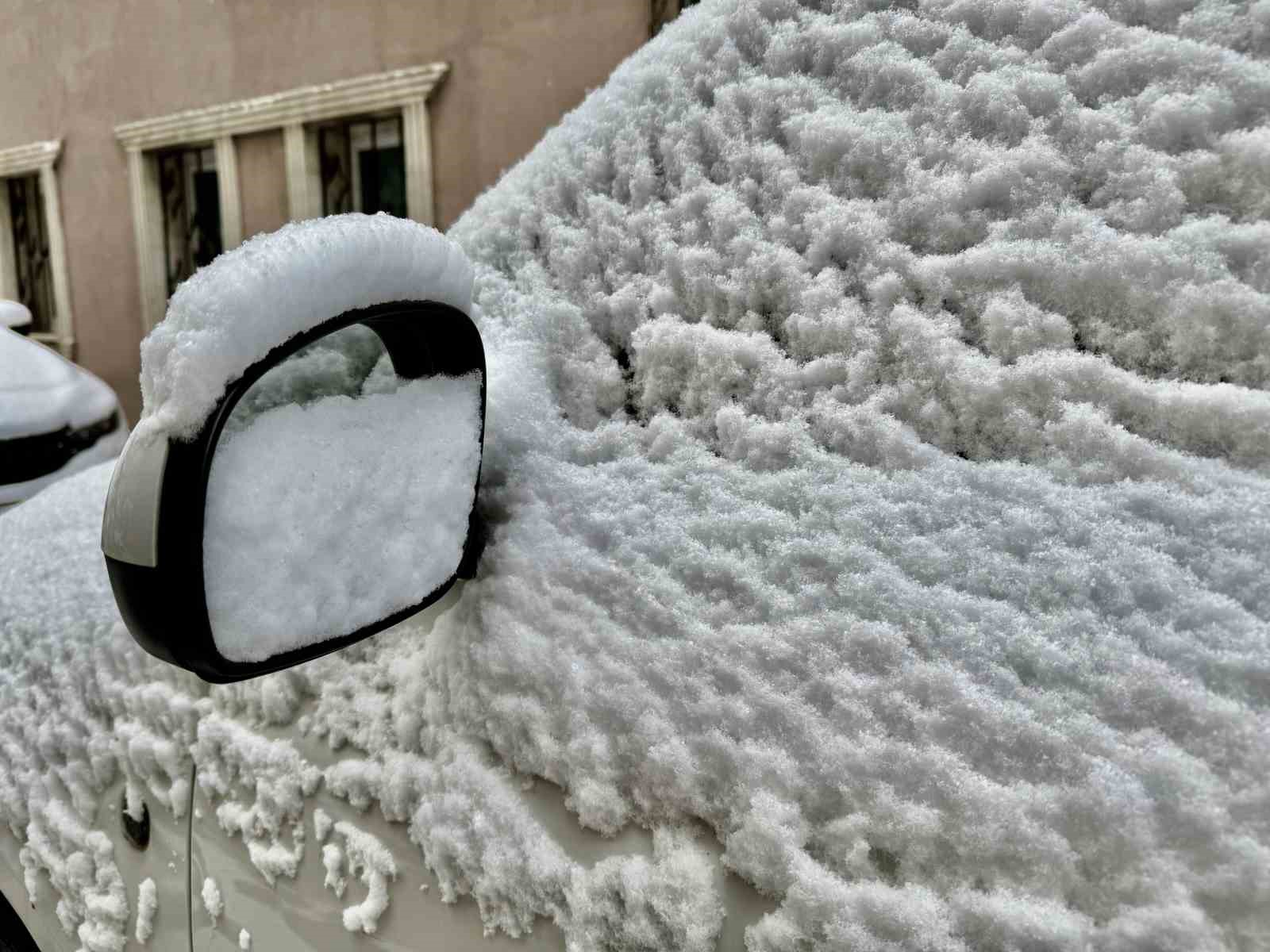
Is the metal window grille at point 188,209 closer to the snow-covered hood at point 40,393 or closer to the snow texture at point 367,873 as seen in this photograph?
the snow-covered hood at point 40,393

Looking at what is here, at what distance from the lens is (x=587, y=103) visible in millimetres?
1187

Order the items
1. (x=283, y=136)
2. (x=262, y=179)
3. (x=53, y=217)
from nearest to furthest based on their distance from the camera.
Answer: (x=283, y=136) → (x=262, y=179) → (x=53, y=217)

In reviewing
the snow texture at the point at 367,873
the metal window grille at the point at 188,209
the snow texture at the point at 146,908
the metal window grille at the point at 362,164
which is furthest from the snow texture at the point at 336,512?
the metal window grille at the point at 188,209

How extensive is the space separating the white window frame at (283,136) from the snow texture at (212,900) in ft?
21.8

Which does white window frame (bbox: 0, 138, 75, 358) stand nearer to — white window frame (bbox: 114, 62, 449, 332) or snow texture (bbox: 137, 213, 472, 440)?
white window frame (bbox: 114, 62, 449, 332)

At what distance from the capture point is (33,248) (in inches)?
451

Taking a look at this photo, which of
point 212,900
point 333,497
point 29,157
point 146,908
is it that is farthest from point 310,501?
point 29,157

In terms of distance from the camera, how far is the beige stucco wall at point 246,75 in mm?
6461

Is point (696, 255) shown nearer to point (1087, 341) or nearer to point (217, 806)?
point (1087, 341)

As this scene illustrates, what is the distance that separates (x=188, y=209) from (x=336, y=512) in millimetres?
10170

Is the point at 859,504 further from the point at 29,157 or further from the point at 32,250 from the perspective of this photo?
the point at 32,250

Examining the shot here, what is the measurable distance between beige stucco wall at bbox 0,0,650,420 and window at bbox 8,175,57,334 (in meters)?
0.60

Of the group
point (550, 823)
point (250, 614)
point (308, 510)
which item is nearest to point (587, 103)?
point (308, 510)

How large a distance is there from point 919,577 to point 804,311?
283mm
